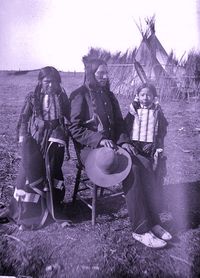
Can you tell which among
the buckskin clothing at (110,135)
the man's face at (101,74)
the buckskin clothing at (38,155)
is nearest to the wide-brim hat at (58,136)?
the buckskin clothing at (38,155)

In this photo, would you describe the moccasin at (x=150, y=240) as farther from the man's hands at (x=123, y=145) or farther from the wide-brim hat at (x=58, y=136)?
the wide-brim hat at (x=58, y=136)

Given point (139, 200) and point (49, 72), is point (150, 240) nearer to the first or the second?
point (139, 200)

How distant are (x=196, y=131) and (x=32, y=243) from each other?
6.61m

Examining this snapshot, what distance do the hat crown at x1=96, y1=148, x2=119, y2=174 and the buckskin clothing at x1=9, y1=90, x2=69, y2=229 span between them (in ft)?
1.63

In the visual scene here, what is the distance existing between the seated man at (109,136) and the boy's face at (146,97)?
310mm

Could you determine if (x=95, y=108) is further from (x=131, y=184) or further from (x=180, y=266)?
(x=180, y=266)

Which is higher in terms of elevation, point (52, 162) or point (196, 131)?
point (52, 162)

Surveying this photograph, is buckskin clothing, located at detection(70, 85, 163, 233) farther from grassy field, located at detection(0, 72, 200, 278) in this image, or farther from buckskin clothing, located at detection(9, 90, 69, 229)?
grassy field, located at detection(0, 72, 200, 278)

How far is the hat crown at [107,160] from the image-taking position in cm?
330

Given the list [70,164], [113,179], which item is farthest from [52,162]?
[70,164]

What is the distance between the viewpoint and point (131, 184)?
3.30 m

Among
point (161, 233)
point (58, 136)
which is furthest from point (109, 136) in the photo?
point (161, 233)

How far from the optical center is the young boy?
393 cm

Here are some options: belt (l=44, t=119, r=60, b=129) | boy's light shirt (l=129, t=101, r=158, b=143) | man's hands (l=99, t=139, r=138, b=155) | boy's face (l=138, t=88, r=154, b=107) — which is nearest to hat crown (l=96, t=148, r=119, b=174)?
A: man's hands (l=99, t=139, r=138, b=155)
